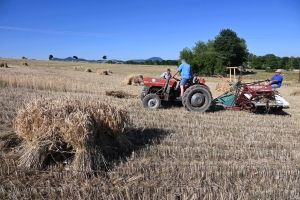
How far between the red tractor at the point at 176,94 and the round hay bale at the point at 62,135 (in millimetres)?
4091

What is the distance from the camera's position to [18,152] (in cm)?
425

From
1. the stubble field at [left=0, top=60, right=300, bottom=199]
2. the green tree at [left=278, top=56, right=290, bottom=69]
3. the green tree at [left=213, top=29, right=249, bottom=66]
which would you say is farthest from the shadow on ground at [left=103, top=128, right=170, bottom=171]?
the green tree at [left=278, top=56, right=290, bottom=69]

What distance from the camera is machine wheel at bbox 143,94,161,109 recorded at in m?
8.62

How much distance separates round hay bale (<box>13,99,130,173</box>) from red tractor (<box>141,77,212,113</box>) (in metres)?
4.09

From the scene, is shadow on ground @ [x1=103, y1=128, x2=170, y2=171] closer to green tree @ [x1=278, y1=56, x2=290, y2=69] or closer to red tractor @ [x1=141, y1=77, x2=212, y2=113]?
red tractor @ [x1=141, y1=77, x2=212, y2=113]

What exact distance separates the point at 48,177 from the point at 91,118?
1130 mm

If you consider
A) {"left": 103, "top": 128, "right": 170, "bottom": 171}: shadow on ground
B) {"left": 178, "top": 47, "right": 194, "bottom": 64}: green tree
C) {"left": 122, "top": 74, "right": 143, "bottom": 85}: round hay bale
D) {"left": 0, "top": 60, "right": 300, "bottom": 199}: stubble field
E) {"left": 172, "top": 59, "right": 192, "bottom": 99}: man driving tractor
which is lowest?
{"left": 0, "top": 60, "right": 300, "bottom": 199}: stubble field

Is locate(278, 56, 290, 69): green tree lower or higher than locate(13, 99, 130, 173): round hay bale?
higher

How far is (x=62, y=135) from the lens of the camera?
13.4 ft

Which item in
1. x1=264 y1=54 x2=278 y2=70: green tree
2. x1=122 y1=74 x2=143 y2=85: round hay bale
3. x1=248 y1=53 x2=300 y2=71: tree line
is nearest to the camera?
x1=122 y1=74 x2=143 y2=85: round hay bale

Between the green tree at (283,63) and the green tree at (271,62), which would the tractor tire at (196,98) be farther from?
the green tree at (283,63)

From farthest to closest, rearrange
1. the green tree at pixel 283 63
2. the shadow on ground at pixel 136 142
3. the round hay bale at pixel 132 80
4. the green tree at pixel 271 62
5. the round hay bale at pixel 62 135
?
the green tree at pixel 283 63 < the green tree at pixel 271 62 < the round hay bale at pixel 132 80 < the shadow on ground at pixel 136 142 < the round hay bale at pixel 62 135

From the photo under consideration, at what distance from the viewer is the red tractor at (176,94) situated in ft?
27.5

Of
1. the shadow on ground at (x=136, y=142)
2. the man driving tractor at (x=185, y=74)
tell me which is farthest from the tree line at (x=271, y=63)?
the shadow on ground at (x=136, y=142)
